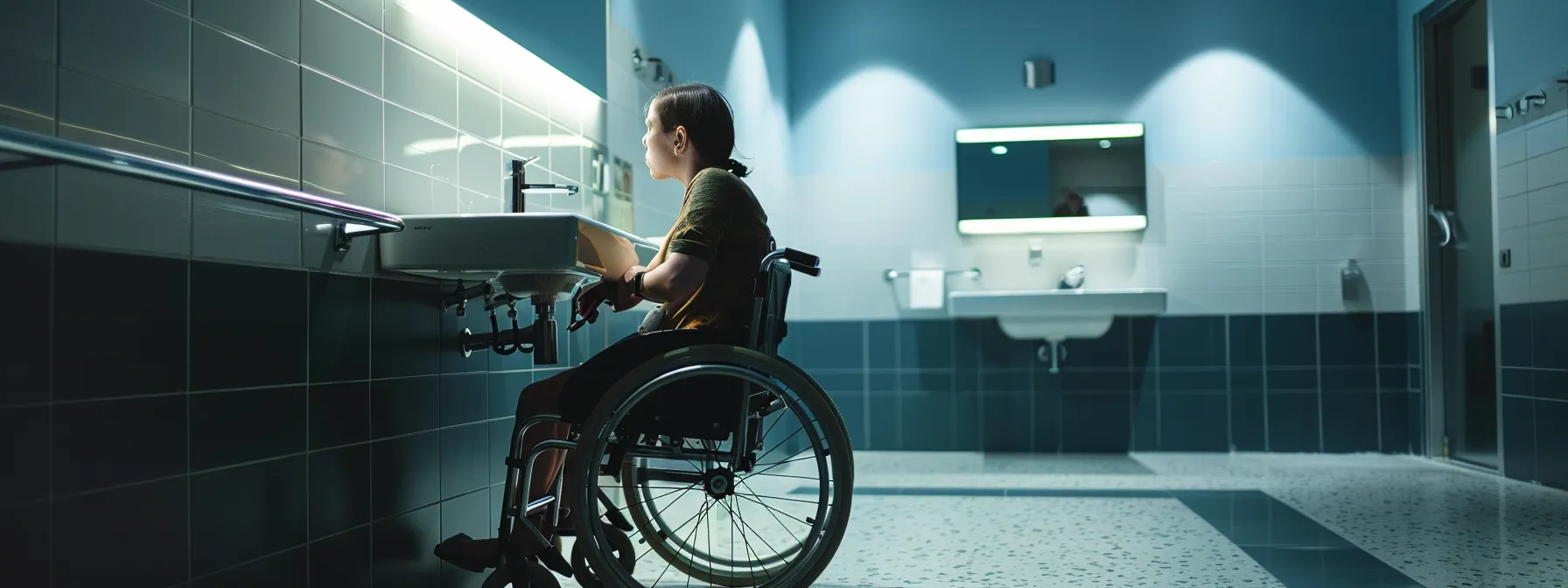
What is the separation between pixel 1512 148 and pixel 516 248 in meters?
3.50

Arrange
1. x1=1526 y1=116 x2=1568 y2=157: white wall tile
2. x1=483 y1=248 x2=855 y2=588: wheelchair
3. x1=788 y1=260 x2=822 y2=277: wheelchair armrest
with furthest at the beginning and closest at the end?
x1=1526 y1=116 x2=1568 y2=157: white wall tile < x1=788 y1=260 x2=822 y2=277: wheelchair armrest < x1=483 y1=248 x2=855 y2=588: wheelchair

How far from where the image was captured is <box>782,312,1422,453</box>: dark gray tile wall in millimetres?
4785

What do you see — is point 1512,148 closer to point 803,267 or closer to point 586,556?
point 803,267

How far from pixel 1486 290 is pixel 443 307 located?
12.7 feet

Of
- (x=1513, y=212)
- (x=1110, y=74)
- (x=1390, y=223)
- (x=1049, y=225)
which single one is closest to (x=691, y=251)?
(x=1513, y=212)

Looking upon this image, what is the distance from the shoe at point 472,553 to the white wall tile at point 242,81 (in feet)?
2.44

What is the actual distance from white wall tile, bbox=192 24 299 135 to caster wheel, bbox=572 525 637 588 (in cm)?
81

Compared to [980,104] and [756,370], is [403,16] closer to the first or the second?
[756,370]

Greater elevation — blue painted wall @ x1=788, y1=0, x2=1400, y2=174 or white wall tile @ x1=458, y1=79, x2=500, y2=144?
blue painted wall @ x1=788, y1=0, x2=1400, y2=174

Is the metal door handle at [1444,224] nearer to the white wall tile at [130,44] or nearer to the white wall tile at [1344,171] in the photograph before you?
the white wall tile at [1344,171]

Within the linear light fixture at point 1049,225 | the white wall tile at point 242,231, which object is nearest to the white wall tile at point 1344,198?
the linear light fixture at point 1049,225

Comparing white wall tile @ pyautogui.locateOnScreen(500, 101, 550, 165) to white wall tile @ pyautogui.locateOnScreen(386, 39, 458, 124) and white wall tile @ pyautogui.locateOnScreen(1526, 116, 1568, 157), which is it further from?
white wall tile @ pyautogui.locateOnScreen(1526, 116, 1568, 157)

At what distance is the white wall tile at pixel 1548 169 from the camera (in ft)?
11.2

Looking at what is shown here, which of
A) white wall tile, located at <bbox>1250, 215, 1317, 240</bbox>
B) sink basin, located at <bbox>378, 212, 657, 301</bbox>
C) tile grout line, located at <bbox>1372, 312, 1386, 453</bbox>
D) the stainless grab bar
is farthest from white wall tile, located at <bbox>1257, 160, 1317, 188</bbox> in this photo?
the stainless grab bar
